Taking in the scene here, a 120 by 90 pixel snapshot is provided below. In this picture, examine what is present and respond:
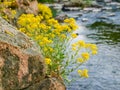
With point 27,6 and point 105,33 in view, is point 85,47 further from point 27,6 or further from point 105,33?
point 27,6

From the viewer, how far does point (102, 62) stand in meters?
17.1

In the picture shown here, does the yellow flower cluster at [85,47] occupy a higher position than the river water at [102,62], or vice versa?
the yellow flower cluster at [85,47]

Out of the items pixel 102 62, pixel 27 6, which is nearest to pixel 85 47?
pixel 102 62

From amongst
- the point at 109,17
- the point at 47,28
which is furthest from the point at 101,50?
the point at 109,17

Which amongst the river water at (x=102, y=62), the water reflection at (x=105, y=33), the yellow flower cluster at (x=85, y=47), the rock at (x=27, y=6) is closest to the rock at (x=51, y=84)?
the yellow flower cluster at (x=85, y=47)

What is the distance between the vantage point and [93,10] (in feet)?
123

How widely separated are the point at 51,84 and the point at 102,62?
8.59 meters

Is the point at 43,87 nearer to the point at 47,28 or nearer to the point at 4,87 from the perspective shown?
the point at 4,87

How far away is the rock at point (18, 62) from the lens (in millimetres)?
7793

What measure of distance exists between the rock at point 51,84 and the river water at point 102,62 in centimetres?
415

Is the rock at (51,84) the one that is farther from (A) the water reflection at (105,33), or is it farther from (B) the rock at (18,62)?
(A) the water reflection at (105,33)

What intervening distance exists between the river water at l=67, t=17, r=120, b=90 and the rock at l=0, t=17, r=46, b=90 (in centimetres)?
494

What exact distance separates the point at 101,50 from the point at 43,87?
37.2 feet

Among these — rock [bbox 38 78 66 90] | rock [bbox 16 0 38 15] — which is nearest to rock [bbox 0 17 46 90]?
rock [bbox 38 78 66 90]
